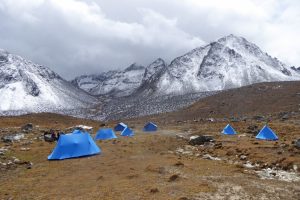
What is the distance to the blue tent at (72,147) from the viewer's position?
2752 cm

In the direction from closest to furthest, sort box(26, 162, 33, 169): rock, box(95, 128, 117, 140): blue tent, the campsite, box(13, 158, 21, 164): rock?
the campsite, box(26, 162, 33, 169): rock, box(13, 158, 21, 164): rock, box(95, 128, 117, 140): blue tent

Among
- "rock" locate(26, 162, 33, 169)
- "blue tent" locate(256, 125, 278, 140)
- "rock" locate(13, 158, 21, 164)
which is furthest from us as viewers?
"blue tent" locate(256, 125, 278, 140)

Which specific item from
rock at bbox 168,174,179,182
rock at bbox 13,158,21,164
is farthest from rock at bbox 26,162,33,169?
rock at bbox 168,174,179,182

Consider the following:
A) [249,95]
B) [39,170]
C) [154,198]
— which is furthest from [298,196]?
[249,95]

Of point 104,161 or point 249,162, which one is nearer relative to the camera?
point 249,162

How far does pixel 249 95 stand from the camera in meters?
125

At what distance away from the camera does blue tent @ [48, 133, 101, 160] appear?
2752cm

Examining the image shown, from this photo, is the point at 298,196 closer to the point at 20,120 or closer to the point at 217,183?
the point at 217,183

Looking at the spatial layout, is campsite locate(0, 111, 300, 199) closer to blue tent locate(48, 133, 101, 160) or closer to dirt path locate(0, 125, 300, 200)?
dirt path locate(0, 125, 300, 200)

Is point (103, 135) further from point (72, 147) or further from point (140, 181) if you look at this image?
point (140, 181)

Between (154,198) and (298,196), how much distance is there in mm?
6059

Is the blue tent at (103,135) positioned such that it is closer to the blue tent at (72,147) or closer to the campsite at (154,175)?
the campsite at (154,175)

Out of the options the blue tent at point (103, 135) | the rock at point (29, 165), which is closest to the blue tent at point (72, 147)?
the rock at point (29, 165)

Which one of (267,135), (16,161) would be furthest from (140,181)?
(267,135)
